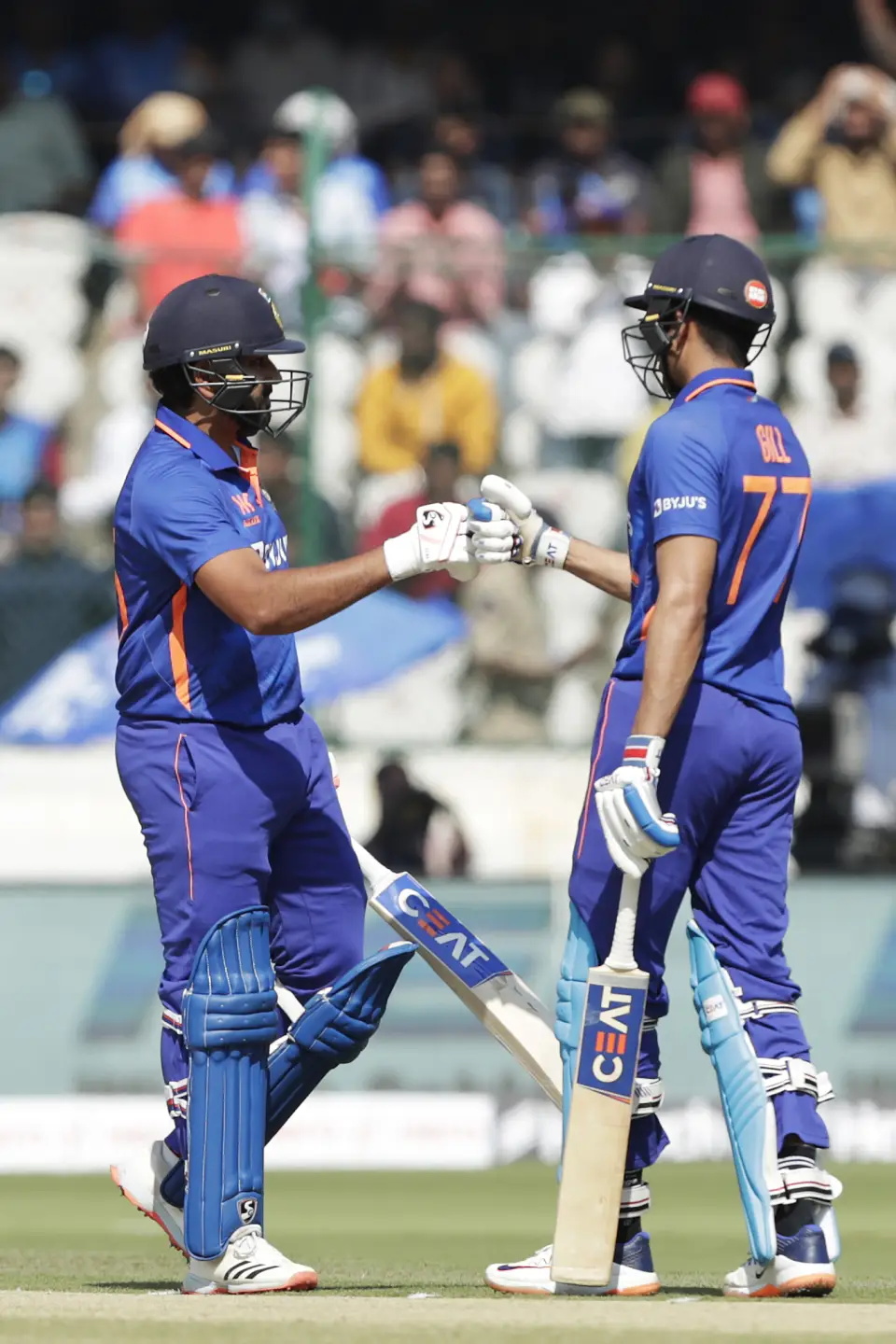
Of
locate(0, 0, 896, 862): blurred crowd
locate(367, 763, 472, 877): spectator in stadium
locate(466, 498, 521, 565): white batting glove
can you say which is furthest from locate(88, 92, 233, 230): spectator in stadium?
locate(466, 498, 521, 565): white batting glove

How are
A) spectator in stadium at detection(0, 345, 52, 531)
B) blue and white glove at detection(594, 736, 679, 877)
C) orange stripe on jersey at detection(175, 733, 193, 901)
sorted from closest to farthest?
blue and white glove at detection(594, 736, 679, 877), orange stripe on jersey at detection(175, 733, 193, 901), spectator in stadium at detection(0, 345, 52, 531)

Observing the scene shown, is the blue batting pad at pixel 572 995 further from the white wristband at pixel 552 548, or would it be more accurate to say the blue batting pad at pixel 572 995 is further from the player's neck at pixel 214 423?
the player's neck at pixel 214 423

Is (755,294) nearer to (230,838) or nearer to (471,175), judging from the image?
(230,838)

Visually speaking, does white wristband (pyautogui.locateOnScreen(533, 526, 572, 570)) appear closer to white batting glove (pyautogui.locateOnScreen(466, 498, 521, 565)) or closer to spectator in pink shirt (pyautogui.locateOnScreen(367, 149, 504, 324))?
white batting glove (pyautogui.locateOnScreen(466, 498, 521, 565))

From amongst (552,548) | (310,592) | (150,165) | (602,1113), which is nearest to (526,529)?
(552,548)

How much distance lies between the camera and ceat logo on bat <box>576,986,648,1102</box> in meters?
4.77

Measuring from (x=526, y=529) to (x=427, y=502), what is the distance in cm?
472

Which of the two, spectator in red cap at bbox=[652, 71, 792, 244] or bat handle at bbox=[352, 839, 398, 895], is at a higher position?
spectator in red cap at bbox=[652, 71, 792, 244]

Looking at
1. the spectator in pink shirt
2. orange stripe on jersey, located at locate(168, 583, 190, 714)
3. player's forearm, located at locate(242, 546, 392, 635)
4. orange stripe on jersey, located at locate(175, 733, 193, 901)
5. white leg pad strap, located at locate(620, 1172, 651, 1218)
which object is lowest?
white leg pad strap, located at locate(620, 1172, 651, 1218)

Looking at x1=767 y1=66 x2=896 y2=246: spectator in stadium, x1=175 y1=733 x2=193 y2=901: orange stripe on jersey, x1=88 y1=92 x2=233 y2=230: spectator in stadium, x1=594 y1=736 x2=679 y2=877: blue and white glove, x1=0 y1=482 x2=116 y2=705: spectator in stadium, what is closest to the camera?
x1=594 y1=736 x2=679 y2=877: blue and white glove

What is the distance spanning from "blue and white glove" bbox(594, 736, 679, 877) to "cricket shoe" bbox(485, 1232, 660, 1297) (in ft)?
2.78

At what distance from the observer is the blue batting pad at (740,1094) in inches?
189

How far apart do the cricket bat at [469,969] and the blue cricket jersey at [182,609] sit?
556mm

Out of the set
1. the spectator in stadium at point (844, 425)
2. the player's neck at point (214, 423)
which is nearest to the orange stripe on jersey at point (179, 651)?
the player's neck at point (214, 423)
